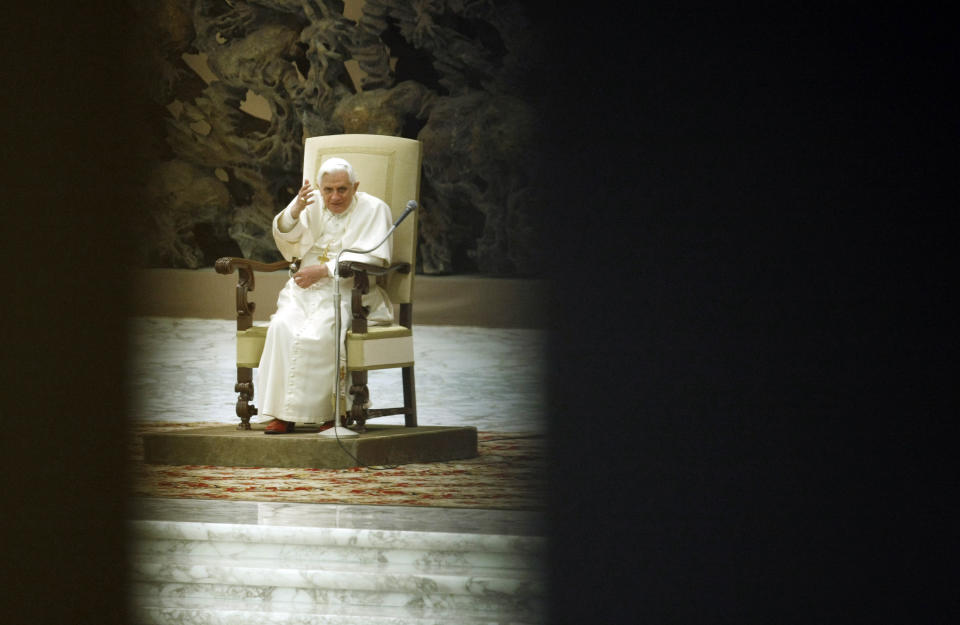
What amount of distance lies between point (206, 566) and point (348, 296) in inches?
76.5

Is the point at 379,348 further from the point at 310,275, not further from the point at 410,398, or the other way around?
the point at 310,275

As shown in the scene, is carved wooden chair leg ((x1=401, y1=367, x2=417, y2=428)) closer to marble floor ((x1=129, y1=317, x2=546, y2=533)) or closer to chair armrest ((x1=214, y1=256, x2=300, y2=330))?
marble floor ((x1=129, y1=317, x2=546, y2=533))

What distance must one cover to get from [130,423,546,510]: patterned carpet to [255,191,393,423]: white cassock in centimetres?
35

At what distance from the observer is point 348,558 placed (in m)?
3.77

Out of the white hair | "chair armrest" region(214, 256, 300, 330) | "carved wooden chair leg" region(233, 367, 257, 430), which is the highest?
the white hair

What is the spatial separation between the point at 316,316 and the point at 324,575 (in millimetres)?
1938

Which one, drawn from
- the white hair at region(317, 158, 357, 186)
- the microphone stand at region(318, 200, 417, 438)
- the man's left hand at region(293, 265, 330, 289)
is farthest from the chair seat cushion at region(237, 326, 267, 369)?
the white hair at region(317, 158, 357, 186)

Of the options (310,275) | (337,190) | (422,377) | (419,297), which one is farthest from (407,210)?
(419,297)

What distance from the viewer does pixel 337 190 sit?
18.0ft

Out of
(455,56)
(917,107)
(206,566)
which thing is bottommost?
(206,566)

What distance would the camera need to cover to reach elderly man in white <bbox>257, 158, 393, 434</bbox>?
5344 mm

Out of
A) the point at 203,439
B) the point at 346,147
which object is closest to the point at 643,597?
the point at 203,439

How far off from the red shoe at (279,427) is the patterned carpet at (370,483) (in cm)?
28

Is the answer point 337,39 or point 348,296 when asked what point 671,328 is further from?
point 337,39
